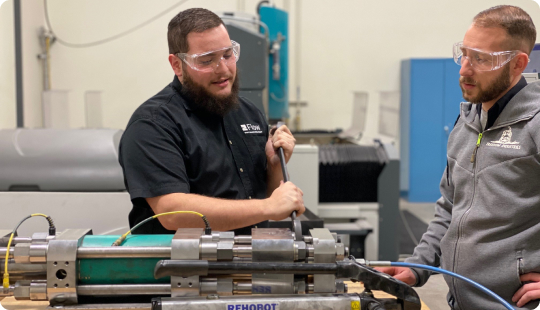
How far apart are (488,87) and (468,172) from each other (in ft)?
0.71

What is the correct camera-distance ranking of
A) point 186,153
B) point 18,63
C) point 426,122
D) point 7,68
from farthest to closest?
point 426,122, point 18,63, point 7,68, point 186,153

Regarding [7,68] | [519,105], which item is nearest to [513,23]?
[519,105]

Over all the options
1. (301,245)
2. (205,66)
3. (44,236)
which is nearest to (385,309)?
(301,245)

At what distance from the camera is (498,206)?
1.11 meters

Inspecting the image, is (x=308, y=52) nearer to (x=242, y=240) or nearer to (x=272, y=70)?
(x=272, y=70)

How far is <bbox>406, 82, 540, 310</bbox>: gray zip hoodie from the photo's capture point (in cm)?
109

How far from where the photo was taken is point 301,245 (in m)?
0.88

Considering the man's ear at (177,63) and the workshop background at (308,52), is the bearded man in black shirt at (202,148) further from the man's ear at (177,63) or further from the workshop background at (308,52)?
the workshop background at (308,52)

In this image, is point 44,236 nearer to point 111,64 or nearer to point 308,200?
point 308,200

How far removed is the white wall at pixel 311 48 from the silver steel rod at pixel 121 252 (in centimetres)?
477

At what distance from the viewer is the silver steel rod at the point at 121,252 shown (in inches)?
34.4

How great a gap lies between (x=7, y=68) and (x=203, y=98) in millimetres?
3257

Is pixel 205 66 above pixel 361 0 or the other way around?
the other way around

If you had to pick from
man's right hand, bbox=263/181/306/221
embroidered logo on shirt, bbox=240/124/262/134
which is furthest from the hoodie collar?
embroidered logo on shirt, bbox=240/124/262/134
